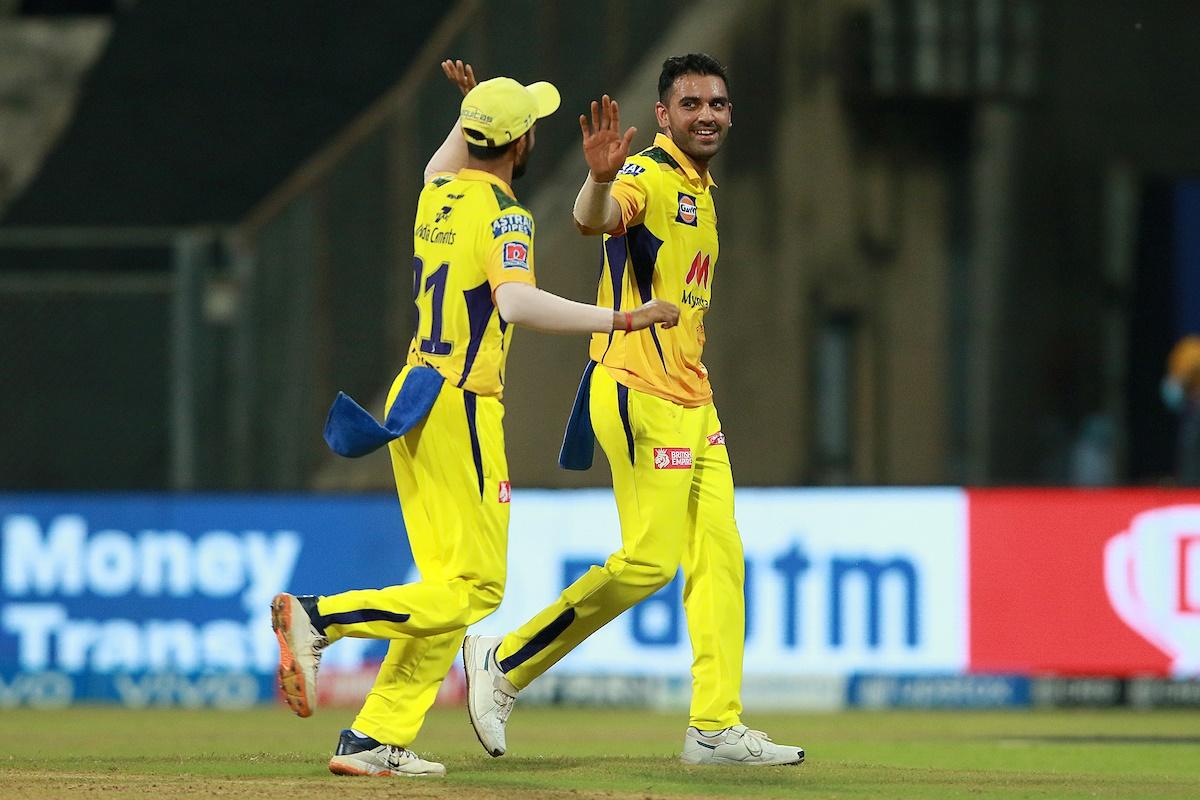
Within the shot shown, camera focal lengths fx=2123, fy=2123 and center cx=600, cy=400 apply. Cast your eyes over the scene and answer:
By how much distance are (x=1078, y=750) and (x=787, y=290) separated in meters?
7.45

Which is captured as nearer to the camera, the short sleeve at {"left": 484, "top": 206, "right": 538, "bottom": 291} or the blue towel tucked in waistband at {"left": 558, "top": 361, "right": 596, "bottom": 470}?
the short sleeve at {"left": 484, "top": 206, "right": 538, "bottom": 291}

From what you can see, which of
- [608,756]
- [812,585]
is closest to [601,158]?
[608,756]

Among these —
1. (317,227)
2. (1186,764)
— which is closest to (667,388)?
(1186,764)

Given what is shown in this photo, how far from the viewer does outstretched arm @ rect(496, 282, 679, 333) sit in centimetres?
671

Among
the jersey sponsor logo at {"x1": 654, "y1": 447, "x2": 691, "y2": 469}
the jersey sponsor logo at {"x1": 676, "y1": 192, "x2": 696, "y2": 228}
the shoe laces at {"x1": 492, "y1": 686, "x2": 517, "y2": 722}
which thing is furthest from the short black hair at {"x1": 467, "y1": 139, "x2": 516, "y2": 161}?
the shoe laces at {"x1": 492, "y1": 686, "x2": 517, "y2": 722}

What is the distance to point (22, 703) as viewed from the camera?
39.8 feet

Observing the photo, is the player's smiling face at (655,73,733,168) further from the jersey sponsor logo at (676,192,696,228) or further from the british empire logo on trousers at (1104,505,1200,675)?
the british empire logo on trousers at (1104,505,1200,675)

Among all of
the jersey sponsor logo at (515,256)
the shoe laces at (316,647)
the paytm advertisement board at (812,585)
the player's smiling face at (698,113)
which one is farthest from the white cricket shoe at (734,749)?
the paytm advertisement board at (812,585)

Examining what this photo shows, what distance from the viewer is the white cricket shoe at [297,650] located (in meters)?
6.82

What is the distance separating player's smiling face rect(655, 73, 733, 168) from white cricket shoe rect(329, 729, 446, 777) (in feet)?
7.64

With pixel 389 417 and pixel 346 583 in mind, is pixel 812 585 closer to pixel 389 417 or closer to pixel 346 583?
pixel 346 583

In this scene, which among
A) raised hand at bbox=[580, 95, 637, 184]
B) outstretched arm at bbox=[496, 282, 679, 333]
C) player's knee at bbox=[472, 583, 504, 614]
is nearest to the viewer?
outstretched arm at bbox=[496, 282, 679, 333]

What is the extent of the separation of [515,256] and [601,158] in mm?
426

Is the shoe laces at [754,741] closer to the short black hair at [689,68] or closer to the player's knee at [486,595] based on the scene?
the player's knee at [486,595]
